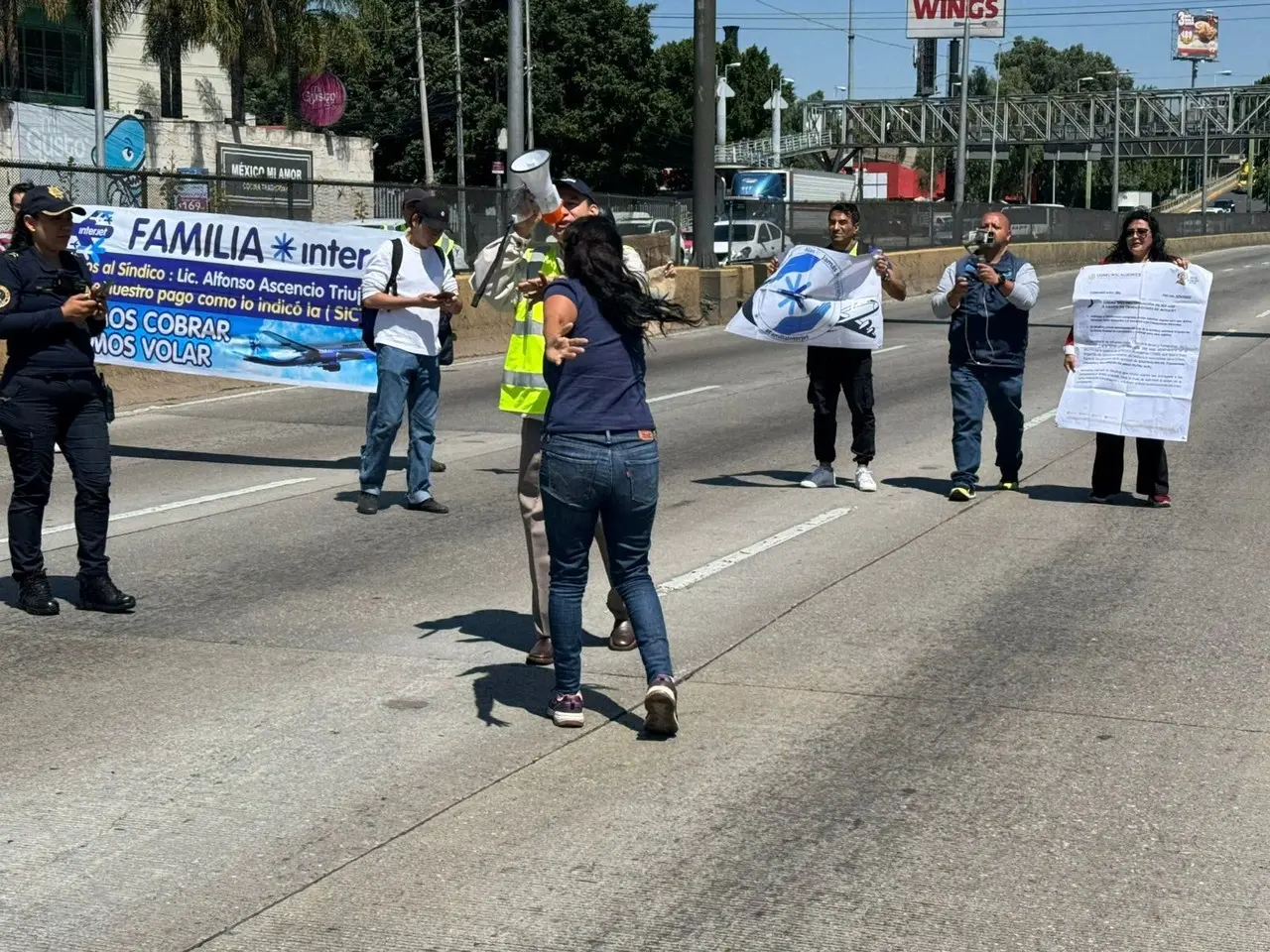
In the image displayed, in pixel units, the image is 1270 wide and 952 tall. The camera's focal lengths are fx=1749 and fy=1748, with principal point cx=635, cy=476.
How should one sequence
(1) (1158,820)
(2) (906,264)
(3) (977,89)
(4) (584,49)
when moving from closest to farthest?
(1) (1158,820), (2) (906,264), (4) (584,49), (3) (977,89)

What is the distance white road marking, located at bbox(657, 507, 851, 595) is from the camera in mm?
8812

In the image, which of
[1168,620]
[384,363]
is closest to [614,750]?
[1168,620]

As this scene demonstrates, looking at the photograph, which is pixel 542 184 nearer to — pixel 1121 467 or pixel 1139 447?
pixel 1121 467

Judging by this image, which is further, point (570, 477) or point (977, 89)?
point (977, 89)

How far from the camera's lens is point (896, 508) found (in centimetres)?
1120

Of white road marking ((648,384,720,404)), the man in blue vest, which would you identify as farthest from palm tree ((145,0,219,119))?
the man in blue vest

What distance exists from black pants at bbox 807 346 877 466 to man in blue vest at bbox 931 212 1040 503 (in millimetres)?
607

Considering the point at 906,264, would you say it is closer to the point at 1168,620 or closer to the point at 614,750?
the point at 1168,620

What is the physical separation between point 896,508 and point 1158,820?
599 centimetres

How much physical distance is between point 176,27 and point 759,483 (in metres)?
43.5

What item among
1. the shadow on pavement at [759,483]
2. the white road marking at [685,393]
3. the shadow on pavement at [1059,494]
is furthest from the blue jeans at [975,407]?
the white road marking at [685,393]

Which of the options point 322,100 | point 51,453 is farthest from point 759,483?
point 322,100

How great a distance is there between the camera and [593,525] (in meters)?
6.13

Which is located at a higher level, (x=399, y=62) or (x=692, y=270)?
(x=399, y=62)
